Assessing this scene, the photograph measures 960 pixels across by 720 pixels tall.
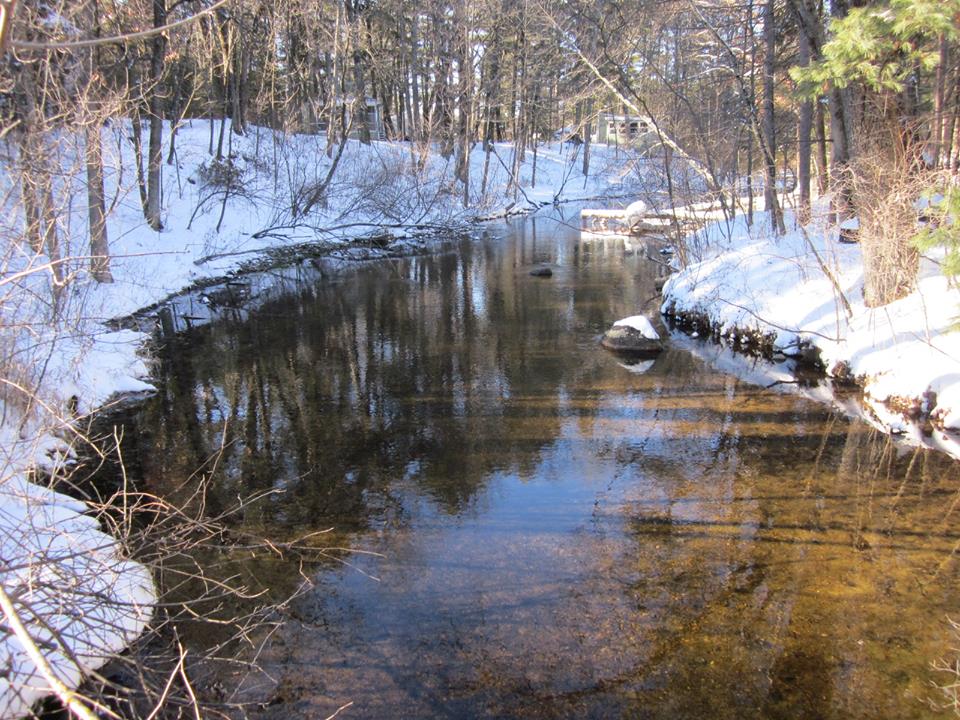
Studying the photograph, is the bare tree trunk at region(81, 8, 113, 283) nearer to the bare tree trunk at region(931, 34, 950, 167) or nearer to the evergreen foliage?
the evergreen foliage

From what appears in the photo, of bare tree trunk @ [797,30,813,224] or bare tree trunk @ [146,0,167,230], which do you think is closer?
bare tree trunk @ [797,30,813,224]

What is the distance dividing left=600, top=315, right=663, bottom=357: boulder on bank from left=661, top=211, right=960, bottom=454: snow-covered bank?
169cm

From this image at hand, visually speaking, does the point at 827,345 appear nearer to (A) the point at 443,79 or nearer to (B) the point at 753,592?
(B) the point at 753,592

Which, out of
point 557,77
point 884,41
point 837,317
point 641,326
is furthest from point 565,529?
point 557,77

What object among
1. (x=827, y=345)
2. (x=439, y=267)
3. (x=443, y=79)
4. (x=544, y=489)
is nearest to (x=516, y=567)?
(x=544, y=489)

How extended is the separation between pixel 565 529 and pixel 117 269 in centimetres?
1391

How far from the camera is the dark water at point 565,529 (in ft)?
17.3

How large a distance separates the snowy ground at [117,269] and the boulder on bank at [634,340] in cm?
558

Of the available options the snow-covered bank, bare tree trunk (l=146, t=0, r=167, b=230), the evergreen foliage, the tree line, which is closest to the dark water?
the snow-covered bank

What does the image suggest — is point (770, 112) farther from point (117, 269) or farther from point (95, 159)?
point (117, 269)

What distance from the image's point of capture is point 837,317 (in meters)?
11.5

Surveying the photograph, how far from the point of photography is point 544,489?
27.2 feet

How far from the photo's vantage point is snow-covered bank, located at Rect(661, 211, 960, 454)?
988 centimetres

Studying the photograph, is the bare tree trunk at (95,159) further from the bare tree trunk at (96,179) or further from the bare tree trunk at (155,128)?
the bare tree trunk at (155,128)
